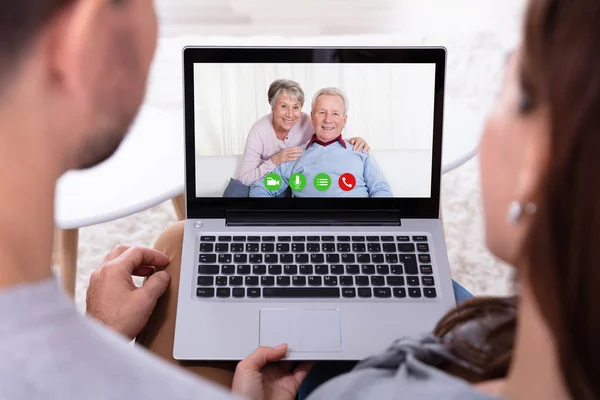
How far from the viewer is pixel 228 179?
976 mm

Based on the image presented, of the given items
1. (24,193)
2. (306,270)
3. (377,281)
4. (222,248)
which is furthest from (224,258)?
(24,193)

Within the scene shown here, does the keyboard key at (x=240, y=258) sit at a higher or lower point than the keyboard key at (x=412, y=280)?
higher

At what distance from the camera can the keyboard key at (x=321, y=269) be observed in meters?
0.92

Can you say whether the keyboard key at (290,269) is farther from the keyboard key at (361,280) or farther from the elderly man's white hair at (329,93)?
the elderly man's white hair at (329,93)

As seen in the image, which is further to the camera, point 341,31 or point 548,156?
point 341,31

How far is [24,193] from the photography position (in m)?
0.45

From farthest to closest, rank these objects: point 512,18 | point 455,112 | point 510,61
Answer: point 512,18, point 455,112, point 510,61

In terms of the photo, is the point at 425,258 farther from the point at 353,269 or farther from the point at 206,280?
the point at 206,280

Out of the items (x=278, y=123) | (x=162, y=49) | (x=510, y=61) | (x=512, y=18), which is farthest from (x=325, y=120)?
(x=512, y=18)

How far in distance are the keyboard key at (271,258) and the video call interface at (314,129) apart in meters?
0.10

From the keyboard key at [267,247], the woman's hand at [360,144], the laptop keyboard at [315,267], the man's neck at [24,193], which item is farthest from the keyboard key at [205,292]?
the man's neck at [24,193]

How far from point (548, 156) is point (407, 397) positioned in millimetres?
282

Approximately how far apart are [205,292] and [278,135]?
26 centimetres

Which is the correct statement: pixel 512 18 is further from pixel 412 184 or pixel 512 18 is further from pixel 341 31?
pixel 412 184
